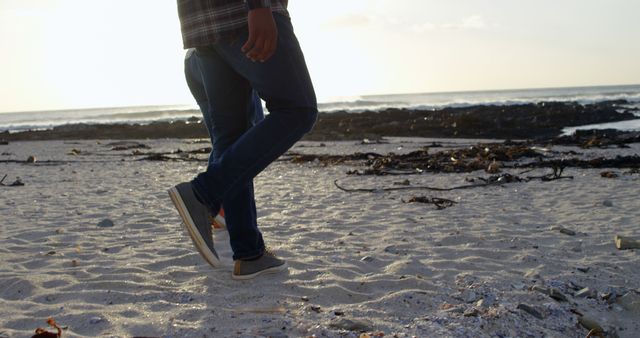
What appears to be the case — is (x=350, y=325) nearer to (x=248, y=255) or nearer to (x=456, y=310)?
(x=456, y=310)

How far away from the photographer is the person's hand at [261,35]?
6.98 ft

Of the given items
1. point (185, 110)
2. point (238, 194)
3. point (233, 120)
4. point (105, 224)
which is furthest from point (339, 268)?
Answer: point (185, 110)

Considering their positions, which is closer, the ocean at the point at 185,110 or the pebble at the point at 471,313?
the pebble at the point at 471,313

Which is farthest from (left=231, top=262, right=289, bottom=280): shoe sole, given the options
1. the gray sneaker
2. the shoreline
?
the shoreline

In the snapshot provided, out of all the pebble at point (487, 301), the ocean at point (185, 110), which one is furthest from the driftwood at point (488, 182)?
the ocean at point (185, 110)

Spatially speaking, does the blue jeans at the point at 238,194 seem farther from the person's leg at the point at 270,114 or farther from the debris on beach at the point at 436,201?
the debris on beach at the point at 436,201

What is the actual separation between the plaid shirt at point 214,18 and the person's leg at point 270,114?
0.04 m

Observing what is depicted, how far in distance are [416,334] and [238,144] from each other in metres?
1.03

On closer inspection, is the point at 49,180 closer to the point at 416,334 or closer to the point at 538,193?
the point at 538,193

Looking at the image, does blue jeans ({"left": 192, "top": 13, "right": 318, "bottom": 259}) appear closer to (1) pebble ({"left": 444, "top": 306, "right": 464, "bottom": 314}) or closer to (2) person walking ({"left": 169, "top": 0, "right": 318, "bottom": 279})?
(2) person walking ({"left": 169, "top": 0, "right": 318, "bottom": 279})

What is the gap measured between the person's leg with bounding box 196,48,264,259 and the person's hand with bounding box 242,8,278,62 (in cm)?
32

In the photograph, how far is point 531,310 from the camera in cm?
229

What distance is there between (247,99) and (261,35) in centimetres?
49

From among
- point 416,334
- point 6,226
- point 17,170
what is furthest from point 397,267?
point 17,170
